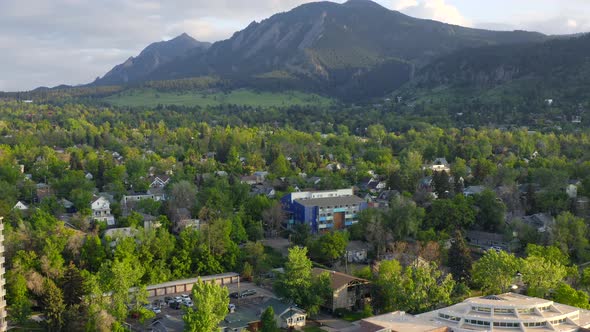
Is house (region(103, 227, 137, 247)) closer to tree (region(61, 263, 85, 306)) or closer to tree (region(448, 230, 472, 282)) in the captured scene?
tree (region(61, 263, 85, 306))

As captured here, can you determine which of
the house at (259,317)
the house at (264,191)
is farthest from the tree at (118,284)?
the house at (264,191)

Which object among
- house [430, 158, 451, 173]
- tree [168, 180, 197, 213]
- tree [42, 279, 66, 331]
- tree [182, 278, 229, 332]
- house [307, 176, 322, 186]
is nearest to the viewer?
tree [182, 278, 229, 332]

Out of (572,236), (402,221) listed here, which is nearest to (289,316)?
(402,221)

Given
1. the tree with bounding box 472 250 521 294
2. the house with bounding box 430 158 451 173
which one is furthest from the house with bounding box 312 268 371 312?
the house with bounding box 430 158 451 173

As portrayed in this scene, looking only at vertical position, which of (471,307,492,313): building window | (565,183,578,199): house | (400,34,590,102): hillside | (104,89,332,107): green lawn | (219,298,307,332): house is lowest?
(219,298,307,332): house

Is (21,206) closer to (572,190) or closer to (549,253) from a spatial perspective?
(549,253)

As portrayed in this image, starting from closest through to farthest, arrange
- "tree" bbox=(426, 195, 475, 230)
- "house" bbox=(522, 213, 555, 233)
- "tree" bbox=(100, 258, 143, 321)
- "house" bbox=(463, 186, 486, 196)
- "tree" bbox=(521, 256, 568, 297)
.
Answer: "tree" bbox=(100, 258, 143, 321)
"tree" bbox=(521, 256, 568, 297)
"house" bbox=(522, 213, 555, 233)
"tree" bbox=(426, 195, 475, 230)
"house" bbox=(463, 186, 486, 196)
